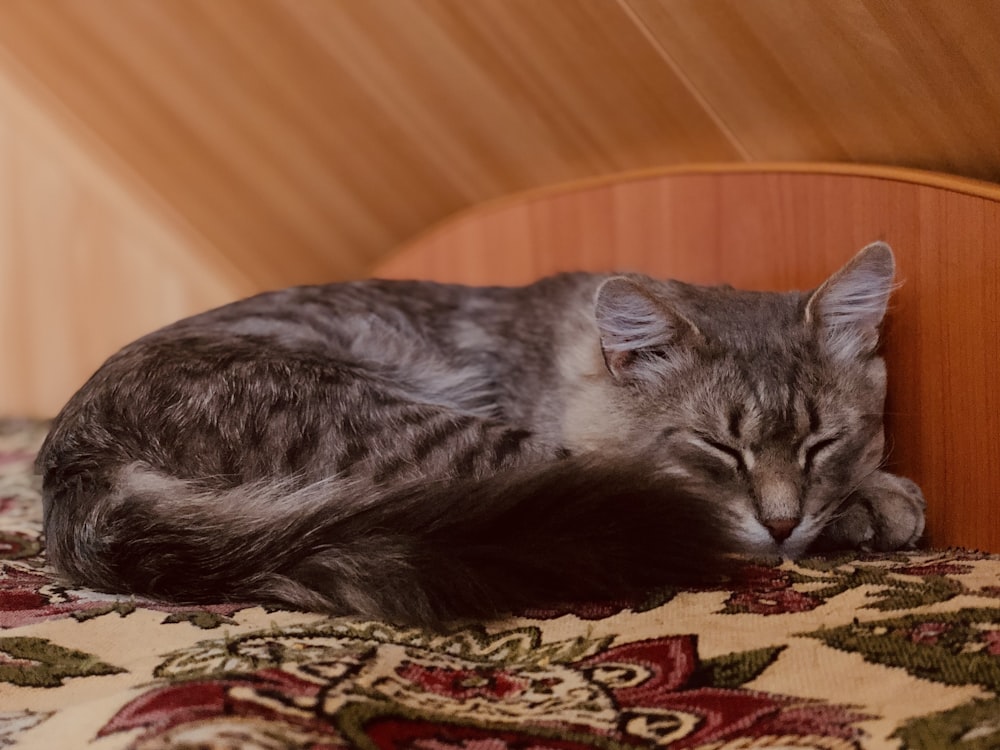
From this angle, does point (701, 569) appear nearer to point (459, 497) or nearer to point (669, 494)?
point (669, 494)

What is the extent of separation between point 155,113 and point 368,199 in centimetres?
75

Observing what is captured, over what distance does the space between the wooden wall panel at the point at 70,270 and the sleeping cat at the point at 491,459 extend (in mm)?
1928

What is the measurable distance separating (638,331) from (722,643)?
694 millimetres

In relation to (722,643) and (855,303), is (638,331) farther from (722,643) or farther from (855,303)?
(722,643)

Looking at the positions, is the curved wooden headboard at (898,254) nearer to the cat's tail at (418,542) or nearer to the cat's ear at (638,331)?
the cat's ear at (638,331)

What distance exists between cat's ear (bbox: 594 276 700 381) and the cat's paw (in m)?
0.38

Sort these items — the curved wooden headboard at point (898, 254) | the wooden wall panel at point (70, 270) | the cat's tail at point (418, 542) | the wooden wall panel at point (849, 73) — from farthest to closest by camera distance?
the wooden wall panel at point (70, 270) < the curved wooden headboard at point (898, 254) < the wooden wall panel at point (849, 73) < the cat's tail at point (418, 542)

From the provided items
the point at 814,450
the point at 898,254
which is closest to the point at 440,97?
the point at 898,254

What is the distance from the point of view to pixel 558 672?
1159 mm

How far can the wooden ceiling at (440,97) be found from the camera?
1.65m

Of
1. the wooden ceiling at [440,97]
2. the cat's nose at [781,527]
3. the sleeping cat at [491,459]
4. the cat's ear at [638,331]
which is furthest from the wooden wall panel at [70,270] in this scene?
the cat's nose at [781,527]

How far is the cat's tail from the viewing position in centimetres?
130

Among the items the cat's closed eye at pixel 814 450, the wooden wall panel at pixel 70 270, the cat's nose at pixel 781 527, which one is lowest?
the cat's nose at pixel 781 527

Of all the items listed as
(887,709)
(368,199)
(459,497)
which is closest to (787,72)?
(459,497)
